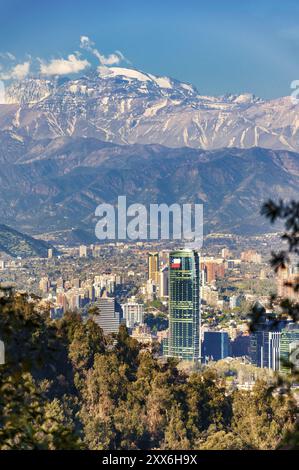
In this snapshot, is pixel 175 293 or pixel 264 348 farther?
pixel 175 293

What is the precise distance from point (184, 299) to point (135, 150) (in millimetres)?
96404

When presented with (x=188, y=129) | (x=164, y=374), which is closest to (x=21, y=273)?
(x=164, y=374)

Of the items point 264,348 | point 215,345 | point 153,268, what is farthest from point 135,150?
point 264,348

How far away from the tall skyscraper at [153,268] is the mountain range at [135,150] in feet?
73.2

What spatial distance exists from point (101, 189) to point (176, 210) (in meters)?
20.2

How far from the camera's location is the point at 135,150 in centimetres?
13738

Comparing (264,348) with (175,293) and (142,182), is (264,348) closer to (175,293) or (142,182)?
(175,293)

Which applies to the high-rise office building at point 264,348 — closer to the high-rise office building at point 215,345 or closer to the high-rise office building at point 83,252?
the high-rise office building at point 215,345

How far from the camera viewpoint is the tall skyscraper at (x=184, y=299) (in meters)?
38.5

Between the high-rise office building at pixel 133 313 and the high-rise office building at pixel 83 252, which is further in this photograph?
the high-rise office building at pixel 83 252

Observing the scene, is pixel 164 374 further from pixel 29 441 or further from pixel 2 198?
pixel 2 198

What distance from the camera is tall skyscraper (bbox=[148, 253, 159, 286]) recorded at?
55.6m

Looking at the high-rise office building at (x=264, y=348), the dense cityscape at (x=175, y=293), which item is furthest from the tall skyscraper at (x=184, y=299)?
the high-rise office building at (x=264, y=348)

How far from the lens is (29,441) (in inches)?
200
